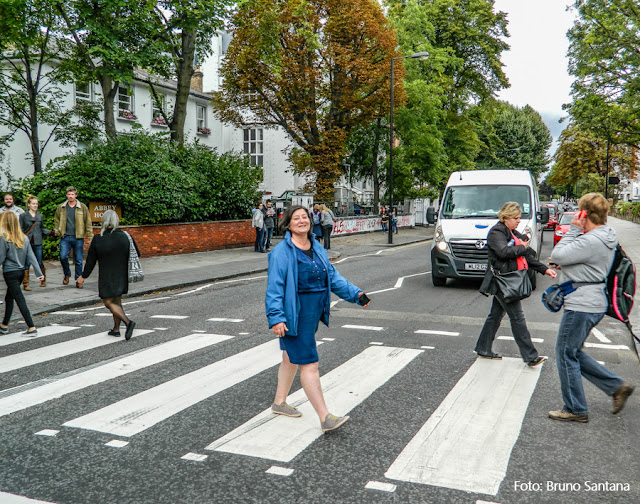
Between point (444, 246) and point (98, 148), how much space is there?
1217 centimetres

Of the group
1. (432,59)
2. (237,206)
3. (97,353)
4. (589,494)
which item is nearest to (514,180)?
(97,353)

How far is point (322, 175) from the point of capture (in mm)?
31875

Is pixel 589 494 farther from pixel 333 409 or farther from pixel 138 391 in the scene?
pixel 138 391

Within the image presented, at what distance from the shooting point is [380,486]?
11.8ft

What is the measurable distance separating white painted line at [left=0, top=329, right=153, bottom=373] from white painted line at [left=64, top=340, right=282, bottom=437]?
190 centimetres

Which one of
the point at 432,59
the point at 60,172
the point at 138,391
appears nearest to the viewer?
the point at 138,391

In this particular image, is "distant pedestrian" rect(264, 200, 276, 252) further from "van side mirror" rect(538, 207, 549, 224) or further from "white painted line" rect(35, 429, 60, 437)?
"white painted line" rect(35, 429, 60, 437)

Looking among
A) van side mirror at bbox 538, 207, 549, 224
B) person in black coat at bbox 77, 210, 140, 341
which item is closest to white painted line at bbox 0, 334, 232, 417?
person in black coat at bbox 77, 210, 140, 341

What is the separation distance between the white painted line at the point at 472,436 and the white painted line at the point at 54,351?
4478mm

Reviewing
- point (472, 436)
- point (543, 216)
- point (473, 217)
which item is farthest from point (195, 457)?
point (543, 216)

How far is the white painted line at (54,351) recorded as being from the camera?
21.7 ft

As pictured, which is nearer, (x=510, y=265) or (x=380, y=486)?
(x=380, y=486)

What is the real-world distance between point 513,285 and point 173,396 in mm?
3650

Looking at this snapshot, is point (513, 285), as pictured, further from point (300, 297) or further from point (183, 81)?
point (183, 81)
